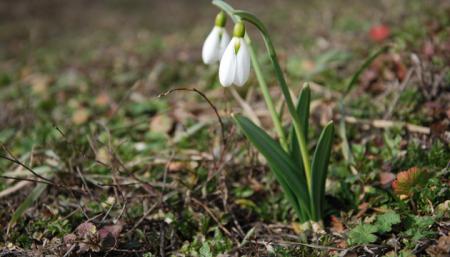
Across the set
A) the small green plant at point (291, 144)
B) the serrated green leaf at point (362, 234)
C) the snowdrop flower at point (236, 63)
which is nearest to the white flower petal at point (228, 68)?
the snowdrop flower at point (236, 63)

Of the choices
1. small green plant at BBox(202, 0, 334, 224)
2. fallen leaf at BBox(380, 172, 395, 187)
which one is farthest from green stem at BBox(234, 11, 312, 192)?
fallen leaf at BBox(380, 172, 395, 187)

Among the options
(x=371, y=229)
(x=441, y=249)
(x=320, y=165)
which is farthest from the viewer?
(x=320, y=165)

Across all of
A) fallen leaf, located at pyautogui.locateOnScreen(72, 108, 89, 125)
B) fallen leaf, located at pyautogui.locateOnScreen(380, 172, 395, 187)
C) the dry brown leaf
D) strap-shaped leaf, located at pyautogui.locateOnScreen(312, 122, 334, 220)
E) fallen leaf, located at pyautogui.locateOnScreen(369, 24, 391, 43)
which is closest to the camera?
strap-shaped leaf, located at pyautogui.locateOnScreen(312, 122, 334, 220)

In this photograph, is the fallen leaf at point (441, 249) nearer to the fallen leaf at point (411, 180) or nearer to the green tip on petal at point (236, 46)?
the fallen leaf at point (411, 180)

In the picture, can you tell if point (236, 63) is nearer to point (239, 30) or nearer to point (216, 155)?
point (239, 30)

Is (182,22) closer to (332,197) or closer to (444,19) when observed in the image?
(444,19)

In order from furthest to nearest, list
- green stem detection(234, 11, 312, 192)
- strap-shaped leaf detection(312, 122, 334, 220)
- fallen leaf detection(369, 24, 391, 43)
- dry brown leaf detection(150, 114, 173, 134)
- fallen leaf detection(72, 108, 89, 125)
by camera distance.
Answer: fallen leaf detection(369, 24, 391, 43), fallen leaf detection(72, 108, 89, 125), dry brown leaf detection(150, 114, 173, 134), strap-shaped leaf detection(312, 122, 334, 220), green stem detection(234, 11, 312, 192)

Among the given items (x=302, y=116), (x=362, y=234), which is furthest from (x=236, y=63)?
(x=362, y=234)

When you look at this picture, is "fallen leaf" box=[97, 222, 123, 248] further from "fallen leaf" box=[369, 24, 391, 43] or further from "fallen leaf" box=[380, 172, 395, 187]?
"fallen leaf" box=[369, 24, 391, 43]
